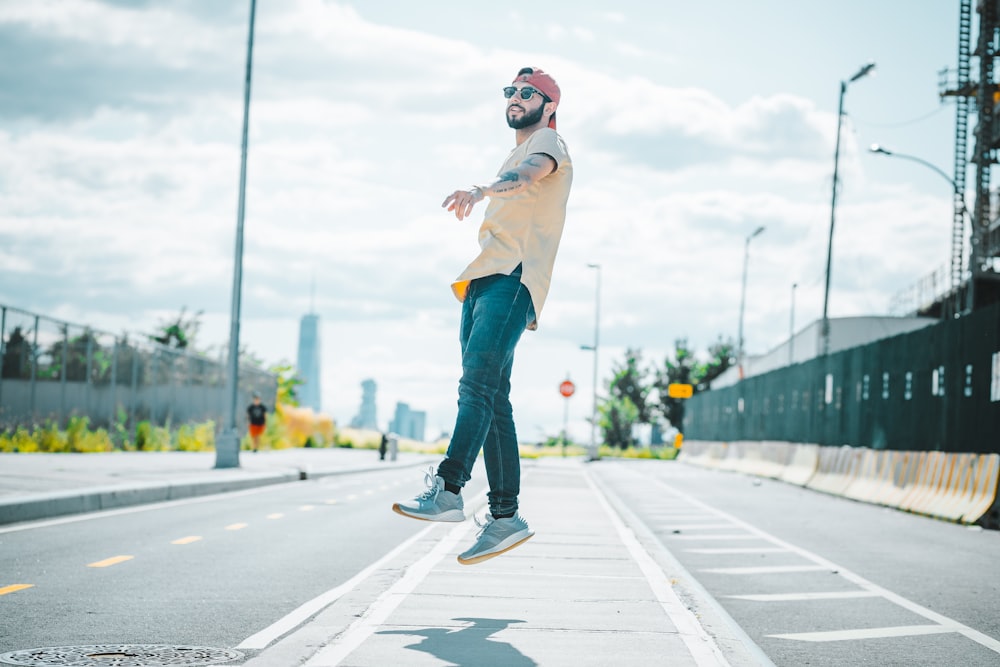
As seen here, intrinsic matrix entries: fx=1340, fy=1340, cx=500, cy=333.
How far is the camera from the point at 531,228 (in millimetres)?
5848

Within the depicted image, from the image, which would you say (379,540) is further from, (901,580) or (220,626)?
(220,626)

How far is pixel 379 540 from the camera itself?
40.8 ft

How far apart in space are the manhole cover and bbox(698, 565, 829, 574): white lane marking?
→ 577 cm

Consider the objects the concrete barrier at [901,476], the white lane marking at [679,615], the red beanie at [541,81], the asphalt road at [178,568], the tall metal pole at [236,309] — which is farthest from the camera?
the tall metal pole at [236,309]

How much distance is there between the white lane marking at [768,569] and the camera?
10.8 metres

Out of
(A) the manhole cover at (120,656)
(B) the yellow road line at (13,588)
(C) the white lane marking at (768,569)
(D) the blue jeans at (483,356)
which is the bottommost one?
(C) the white lane marking at (768,569)

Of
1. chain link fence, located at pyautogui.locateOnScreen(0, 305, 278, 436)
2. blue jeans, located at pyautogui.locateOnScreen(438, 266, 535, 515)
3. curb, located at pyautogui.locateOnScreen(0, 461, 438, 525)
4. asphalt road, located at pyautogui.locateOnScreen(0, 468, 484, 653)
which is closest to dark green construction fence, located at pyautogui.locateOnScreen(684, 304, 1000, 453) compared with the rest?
asphalt road, located at pyautogui.locateOnScreen(0, 468, 484, 653)

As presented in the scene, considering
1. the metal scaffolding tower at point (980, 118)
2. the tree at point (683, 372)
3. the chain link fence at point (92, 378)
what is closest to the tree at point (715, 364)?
the tree at point (683, 372)

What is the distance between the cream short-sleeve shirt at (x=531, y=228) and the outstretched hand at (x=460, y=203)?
624mm

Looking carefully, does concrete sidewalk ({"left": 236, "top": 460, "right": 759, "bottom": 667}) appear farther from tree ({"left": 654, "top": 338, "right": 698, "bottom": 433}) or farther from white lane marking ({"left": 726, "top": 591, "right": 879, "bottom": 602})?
tree ({"left": 654, "top": 338, "right": 698, "bottom": 433})

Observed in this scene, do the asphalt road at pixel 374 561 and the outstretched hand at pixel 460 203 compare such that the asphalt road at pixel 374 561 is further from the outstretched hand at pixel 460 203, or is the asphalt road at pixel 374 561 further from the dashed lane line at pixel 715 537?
the outstretched hand at pixel 460 203

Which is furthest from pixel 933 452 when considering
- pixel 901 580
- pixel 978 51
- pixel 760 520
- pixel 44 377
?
pixel 978 51

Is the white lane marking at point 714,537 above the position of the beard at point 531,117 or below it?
below

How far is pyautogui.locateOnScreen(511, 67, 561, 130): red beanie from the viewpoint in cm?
608
